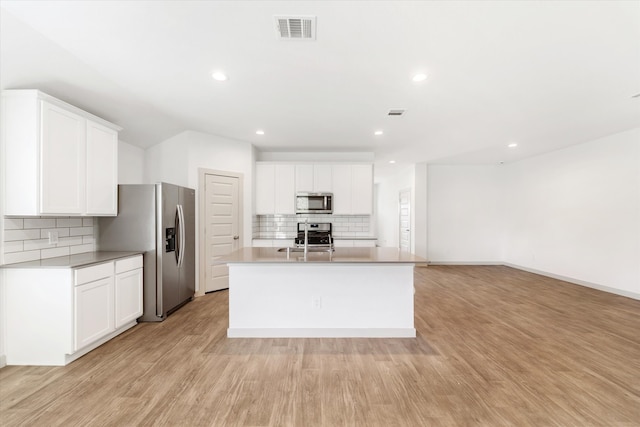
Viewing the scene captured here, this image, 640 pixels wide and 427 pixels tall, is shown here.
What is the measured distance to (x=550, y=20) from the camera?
6.71 ft

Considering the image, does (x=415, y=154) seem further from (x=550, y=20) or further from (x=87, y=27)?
(x=87, y=27)

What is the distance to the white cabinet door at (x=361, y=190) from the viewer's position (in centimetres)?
592

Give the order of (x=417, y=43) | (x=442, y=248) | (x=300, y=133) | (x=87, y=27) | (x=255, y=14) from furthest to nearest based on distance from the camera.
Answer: (x=442, y=248), (x=300, y=133), (x=417, y=43), (x=87, y=27), (x=255, y=14)

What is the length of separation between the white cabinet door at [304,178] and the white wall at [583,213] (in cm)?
525

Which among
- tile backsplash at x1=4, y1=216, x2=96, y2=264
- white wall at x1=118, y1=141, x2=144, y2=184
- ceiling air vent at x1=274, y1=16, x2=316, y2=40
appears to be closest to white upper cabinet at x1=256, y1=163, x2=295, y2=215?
white wall at x1=118, y1=141, x2=144, y2=184

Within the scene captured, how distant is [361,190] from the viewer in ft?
19.4

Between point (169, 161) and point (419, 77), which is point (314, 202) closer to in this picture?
point (169, 161)

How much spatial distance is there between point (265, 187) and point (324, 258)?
312cm

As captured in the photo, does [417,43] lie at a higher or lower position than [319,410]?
higher

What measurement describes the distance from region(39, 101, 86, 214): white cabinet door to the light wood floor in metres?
1.52

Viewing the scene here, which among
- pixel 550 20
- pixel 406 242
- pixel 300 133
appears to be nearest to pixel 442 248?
pixel 406 242

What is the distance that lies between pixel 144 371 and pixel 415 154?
19.8ft

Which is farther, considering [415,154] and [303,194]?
[415,154]

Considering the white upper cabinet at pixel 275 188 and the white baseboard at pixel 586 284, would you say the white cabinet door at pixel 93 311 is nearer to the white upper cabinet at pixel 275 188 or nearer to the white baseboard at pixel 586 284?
the white upper cabinet at pixel 275 188
